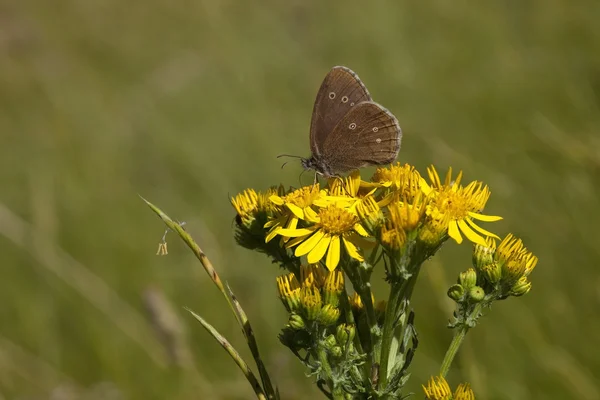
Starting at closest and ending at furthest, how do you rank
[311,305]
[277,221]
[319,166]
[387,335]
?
[387,335]
[311,305]
[277,221]
[319,166]

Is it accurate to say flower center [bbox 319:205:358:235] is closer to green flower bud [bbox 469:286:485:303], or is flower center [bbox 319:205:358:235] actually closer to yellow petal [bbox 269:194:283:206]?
yellow petal [bbox 269:194:283:206]

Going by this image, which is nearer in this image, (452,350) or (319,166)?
(452,350)

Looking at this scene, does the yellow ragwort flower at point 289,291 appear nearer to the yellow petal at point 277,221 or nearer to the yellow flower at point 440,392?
the yellow petal at point 277,221

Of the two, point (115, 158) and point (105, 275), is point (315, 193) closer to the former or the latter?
point (105, 275)

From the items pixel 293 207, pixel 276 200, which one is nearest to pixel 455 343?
pixel 293 207

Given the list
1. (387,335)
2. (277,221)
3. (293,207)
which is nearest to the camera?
(387,335)

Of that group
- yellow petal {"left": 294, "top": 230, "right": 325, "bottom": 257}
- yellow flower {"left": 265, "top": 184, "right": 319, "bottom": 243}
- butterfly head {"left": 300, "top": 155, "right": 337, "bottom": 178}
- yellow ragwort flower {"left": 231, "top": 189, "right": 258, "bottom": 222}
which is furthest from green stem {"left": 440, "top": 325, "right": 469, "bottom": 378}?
butterfly head {"left": 300, "top": 155, "right": 337, "bottom": 178}

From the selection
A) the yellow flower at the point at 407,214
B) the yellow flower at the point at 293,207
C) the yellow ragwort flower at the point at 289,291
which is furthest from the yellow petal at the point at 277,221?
the yellow flower at the point at 407,214

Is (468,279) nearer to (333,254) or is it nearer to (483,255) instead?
(483,255)
